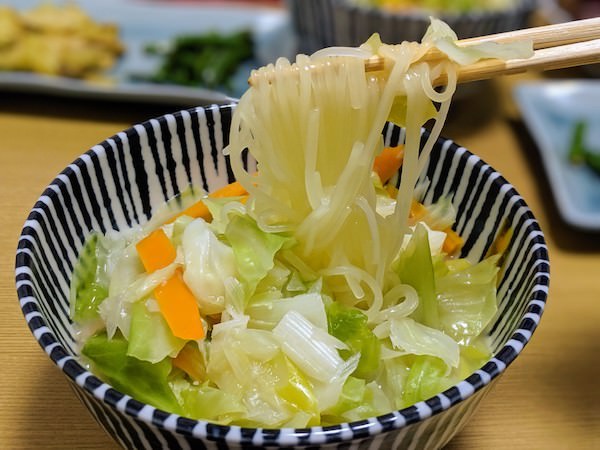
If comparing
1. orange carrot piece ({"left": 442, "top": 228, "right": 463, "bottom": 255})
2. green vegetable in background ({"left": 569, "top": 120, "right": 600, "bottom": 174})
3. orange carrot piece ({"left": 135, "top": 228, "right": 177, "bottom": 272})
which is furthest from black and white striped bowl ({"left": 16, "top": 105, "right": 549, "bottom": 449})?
green vegetable in background ({"left": 569, "top": 120, "right": 600, "bottom": 174})

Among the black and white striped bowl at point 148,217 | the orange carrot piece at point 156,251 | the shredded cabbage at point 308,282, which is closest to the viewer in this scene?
the black and white striped bowl at point 148,217

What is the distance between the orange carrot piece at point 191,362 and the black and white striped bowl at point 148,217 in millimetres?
153

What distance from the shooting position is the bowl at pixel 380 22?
2.03 m

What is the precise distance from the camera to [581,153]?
6.95 ft

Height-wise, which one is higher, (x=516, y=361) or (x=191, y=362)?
(x=191, y=362)

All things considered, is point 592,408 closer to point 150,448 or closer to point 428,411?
point 428,411

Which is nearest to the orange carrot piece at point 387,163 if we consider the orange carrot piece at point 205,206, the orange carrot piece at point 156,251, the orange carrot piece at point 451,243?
the orange carrot piece at point 451,243

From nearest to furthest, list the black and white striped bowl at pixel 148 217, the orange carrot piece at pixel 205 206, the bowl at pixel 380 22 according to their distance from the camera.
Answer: the black and white striped bowl at pixel 148 217
the orange carrot piece at pixel 205 206
the bowl at pixel 380 22

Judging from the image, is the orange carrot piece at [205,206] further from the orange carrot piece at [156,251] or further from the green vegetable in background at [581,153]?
the green vegetable in background at [581,153]

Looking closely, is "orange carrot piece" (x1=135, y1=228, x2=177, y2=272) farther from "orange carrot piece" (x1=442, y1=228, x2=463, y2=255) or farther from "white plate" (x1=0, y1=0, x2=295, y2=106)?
"white plate" (x1=0, y1=0, x2=295, y2=106)

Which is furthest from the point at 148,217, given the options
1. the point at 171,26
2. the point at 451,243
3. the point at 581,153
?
the point at 171,26

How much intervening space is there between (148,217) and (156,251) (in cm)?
22

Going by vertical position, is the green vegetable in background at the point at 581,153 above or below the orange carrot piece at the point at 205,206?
below

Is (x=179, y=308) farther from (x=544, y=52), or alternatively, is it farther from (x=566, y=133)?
(x=566, y=133)
